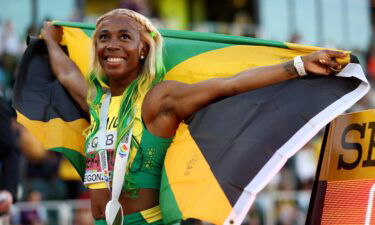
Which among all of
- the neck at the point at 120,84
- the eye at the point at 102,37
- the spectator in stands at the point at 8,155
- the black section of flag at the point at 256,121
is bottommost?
the spectator in stands at the point at 8,155

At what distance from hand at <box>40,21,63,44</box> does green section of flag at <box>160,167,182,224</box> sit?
1.72 m

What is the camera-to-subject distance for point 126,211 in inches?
211

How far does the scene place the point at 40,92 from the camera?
636cm

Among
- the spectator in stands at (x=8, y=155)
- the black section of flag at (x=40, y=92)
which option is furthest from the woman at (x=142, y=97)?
the spectator in stands at (x=8, y=155)

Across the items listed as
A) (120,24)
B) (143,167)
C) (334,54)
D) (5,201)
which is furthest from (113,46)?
(5,201)

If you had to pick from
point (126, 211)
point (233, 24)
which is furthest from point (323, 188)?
point (233, 24)

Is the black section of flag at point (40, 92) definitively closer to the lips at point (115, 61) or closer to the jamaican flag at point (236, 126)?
the jamaican flag at point (236, 126)

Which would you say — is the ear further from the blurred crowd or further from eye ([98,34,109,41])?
the blurred crowd

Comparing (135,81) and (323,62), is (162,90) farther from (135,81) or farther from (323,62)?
(323,62)

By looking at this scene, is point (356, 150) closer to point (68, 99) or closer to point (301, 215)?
point (68, 99)

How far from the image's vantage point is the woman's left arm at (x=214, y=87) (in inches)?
200

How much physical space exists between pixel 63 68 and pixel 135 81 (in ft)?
3.24

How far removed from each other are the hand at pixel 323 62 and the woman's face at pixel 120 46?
106cm

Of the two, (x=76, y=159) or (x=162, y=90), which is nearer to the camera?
(x=162, y=90)
